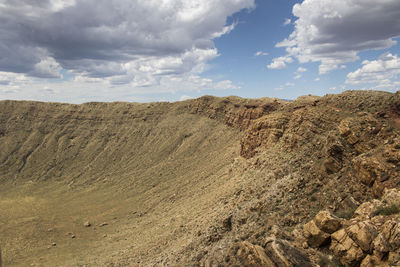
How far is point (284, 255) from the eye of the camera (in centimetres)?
1109

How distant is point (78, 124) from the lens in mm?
85125

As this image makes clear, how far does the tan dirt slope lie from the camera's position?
49.7 feet

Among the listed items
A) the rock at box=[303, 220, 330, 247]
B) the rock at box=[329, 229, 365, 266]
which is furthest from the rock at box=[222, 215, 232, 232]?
the rock at box=[329, 229, 365, 266]

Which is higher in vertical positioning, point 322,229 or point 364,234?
point 364,234

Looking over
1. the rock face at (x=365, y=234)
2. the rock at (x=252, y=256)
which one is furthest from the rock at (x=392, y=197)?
the rock at (x=252, y=256)

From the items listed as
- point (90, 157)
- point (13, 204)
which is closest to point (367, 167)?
point (13, 204)

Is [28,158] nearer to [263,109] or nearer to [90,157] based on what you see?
[90,157]

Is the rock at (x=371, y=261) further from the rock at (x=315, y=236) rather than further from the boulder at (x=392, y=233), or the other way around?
the rock at (x=315, y=236)

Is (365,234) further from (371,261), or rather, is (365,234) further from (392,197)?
(392,197)

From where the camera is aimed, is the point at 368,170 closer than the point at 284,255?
No

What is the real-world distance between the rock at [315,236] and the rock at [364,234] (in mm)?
1262

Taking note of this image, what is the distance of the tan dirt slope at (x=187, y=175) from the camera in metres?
15.2

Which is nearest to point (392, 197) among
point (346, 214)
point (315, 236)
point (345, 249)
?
point (346, 214)

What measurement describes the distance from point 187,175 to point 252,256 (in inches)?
1441
